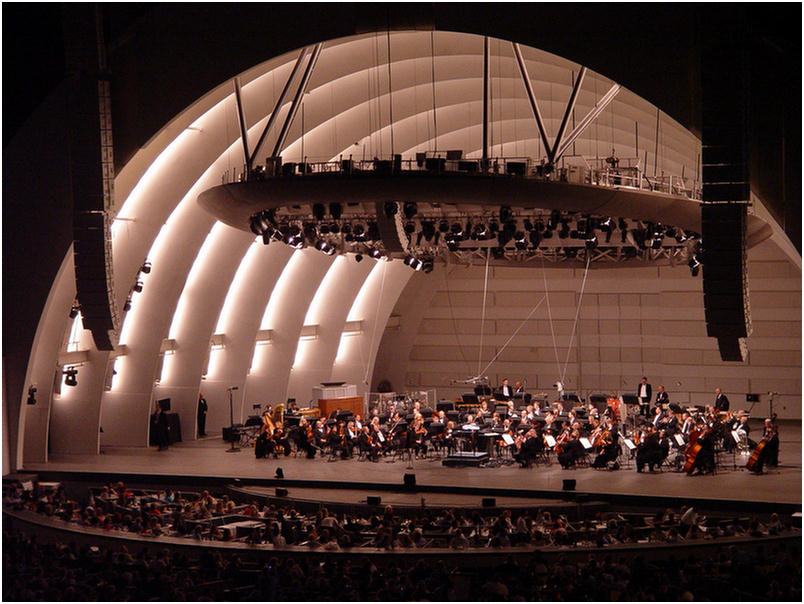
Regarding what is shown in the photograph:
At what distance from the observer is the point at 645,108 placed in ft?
73.2

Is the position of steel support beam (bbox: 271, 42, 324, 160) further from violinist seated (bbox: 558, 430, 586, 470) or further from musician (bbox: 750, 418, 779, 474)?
musician (bbox: 750, 418, 779, 474)

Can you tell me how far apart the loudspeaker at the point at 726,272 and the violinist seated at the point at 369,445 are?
11046 millimetres

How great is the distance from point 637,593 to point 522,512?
6960 millimetres

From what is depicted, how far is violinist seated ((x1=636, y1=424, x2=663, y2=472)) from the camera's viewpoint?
21984mm

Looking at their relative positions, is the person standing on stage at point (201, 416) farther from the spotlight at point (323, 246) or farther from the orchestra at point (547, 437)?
the spotlight at point (323, 246)

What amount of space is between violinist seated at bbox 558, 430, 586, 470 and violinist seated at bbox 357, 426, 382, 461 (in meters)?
4.60

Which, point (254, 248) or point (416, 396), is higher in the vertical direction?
point (254, 248)

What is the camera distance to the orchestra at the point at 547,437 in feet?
72.9

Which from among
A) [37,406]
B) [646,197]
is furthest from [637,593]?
[37,406]

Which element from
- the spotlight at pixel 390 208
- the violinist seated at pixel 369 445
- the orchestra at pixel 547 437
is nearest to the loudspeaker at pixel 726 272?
the spotlight at pixel 390 208

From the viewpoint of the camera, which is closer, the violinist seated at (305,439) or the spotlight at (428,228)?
the spotlight at (428,228)

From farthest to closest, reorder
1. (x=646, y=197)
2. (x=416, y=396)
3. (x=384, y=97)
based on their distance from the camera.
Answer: (x=416, y=396) → (x=384, y=97) → (x=646, y=197)

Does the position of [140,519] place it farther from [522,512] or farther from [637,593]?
[637,593]

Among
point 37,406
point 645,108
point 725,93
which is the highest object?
point 645,108
